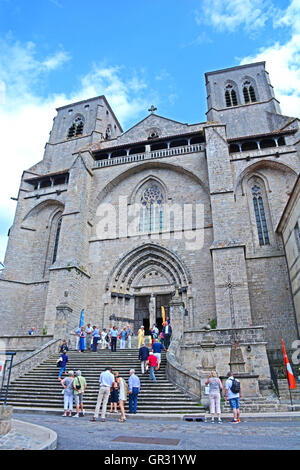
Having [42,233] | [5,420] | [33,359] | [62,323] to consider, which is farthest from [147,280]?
[5,420]

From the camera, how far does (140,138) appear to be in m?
22.6

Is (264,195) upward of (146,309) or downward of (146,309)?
upward

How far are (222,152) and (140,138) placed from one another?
7511mm

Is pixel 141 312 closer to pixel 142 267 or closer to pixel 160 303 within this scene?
pixel 160 303

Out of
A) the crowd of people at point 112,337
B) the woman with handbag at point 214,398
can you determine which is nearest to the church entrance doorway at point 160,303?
the crowd of people at point 112,337

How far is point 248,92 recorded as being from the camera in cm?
2661

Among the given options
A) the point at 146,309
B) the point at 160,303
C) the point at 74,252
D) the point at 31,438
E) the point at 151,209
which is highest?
the point at 151,209

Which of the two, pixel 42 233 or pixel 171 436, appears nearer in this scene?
pixel 171 436

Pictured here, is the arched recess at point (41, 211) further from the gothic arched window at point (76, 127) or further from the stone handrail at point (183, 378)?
the stone handrail at point (183, 378)

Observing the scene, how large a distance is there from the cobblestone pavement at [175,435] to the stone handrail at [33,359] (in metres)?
4.63

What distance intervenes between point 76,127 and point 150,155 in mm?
12323

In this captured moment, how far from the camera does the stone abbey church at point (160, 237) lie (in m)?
14.8

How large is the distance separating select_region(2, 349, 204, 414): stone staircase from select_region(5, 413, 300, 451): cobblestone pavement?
64.1 inches

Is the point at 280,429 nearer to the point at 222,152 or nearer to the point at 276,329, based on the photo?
the point at 276,329
